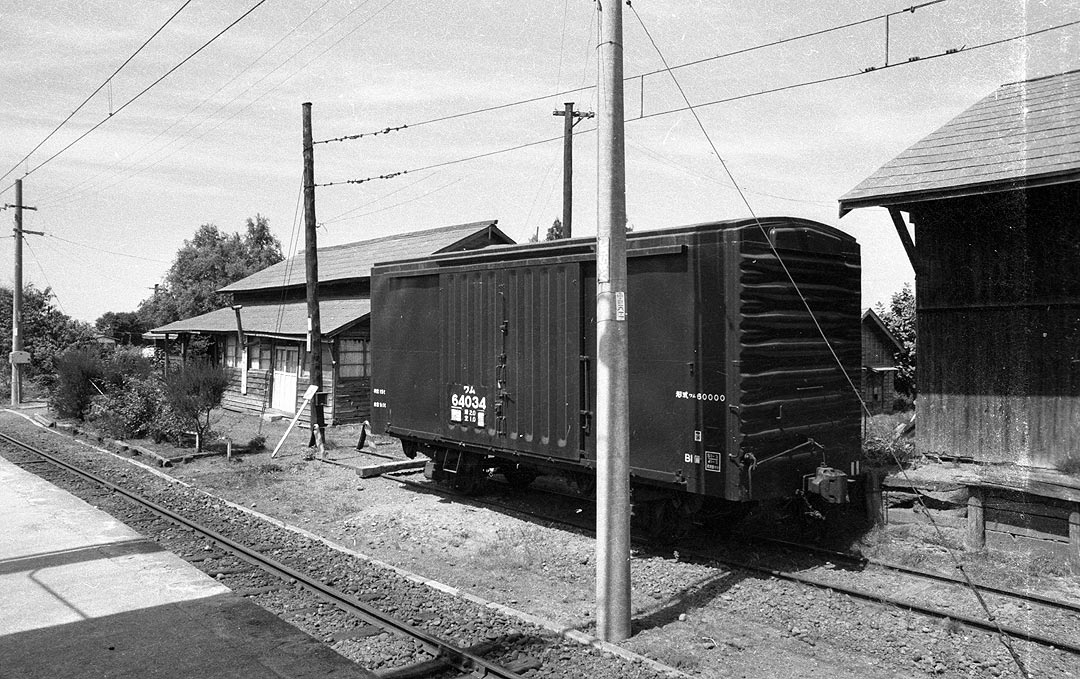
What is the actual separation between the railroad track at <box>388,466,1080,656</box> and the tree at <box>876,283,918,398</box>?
21260 mm

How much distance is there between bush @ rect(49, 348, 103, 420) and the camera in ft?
74.7

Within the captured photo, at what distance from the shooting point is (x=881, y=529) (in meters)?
9.73

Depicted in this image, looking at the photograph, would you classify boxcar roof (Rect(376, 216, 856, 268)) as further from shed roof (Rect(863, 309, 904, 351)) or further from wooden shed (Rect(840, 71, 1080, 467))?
shed roof (Rect(863, 309, 904, 351))

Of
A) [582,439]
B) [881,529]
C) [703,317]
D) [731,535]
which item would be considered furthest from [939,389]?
[582,439]

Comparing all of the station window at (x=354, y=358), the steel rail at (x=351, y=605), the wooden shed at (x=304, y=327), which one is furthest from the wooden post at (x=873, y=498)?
the station window at (x=354, y=358)

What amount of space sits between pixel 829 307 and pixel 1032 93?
4.81m

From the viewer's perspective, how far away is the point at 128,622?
7.00 m

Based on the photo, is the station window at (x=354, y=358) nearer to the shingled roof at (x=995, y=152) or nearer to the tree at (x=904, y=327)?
the shingled roof at (x=995, y=152)

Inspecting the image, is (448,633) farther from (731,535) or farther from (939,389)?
(939,389)

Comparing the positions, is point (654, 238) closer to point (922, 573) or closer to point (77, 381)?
point (922, 573)

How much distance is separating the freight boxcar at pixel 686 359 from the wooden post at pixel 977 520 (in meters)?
1.39

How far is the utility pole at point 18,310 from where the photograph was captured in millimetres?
30880

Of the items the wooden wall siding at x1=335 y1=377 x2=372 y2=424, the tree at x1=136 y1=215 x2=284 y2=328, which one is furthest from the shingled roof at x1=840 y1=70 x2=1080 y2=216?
the tree at x1=136 y1=215 x2=284 y2=328

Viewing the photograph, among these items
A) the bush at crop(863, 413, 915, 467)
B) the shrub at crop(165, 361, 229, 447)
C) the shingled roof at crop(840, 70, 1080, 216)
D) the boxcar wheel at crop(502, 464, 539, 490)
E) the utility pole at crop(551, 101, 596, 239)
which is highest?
the utility pole at crop(551, 101, 596, 239)
